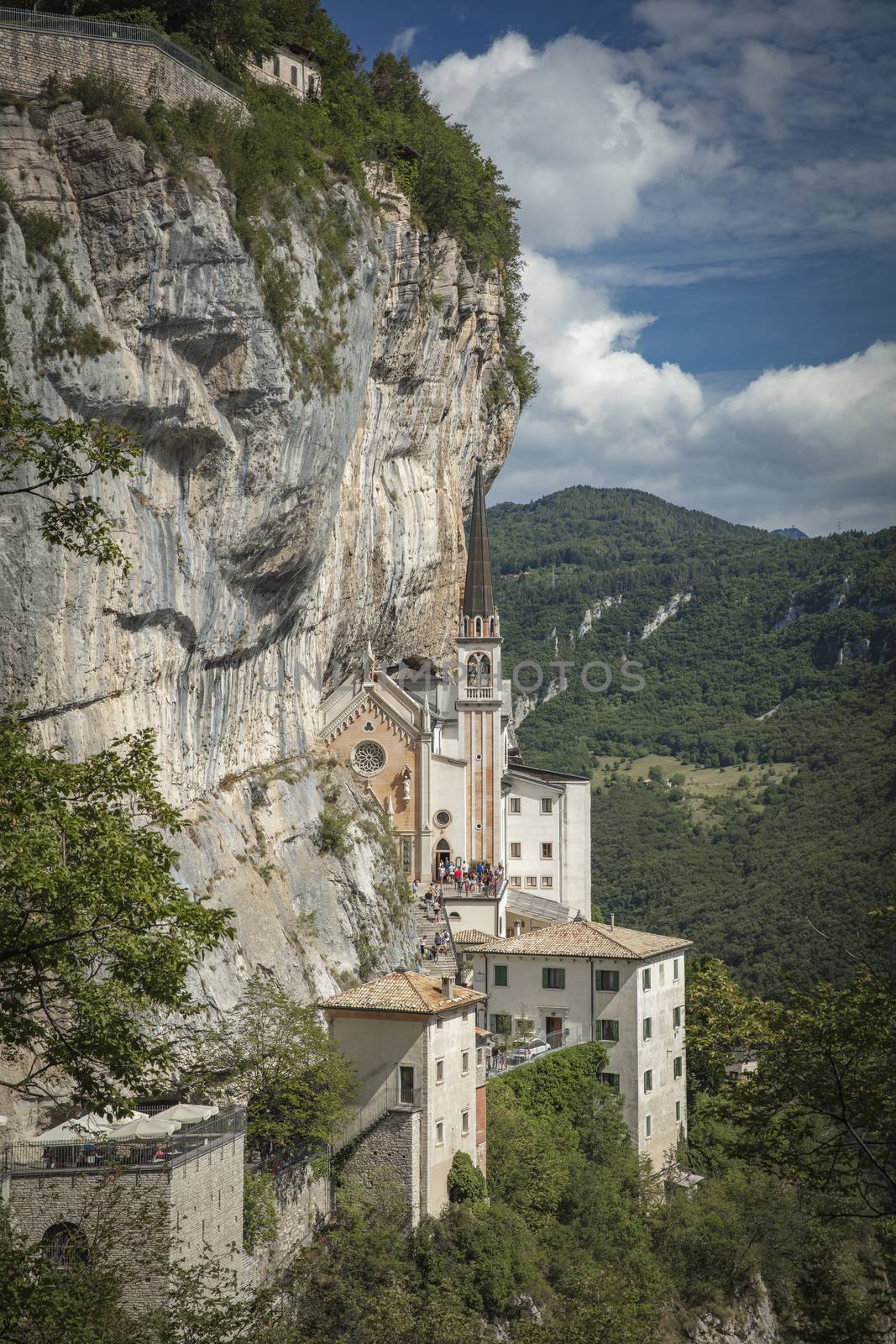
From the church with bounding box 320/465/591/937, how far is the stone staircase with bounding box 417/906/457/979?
62.9 inches

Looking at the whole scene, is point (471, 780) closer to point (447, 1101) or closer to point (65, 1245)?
point (447, 1101)

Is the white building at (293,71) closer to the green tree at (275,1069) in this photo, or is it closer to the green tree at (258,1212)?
the green tree at (275,1069)

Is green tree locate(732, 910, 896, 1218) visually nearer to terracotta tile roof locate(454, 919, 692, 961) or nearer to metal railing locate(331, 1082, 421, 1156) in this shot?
metal railing locate(331, 1082, 421, 1156)

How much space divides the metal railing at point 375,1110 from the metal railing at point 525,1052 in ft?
26.5

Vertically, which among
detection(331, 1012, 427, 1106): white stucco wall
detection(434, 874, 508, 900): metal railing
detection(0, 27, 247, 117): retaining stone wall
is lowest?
detection(331, 1012, 427, 1106): white stucco wall

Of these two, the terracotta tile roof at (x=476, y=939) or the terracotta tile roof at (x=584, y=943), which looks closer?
the terracotta tile roof at (x=584, y=943)

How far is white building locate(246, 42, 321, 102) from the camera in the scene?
1694 inches

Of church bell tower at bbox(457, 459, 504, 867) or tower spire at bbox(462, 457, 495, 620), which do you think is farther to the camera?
tower spire at bbox(462, 457, 495, 620)

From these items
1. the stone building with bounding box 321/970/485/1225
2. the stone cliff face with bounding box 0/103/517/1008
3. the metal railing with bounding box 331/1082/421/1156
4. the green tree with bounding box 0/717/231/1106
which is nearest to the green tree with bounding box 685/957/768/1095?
the stone cliff face with bounding box 0/103/517/1008

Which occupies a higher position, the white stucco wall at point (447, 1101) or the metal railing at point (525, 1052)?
the metal railing at point (525, 1052)

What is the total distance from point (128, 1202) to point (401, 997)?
1348cm

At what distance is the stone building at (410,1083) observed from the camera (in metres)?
36.2

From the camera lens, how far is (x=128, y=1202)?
82.0ft

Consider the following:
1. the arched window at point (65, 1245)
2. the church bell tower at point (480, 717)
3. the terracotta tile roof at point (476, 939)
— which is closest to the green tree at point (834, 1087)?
the arched window at point (65, 1245)
